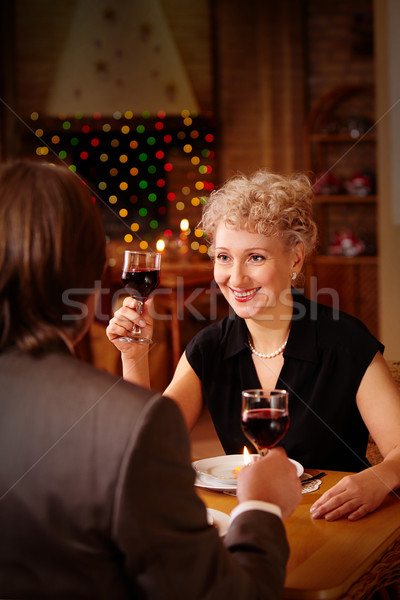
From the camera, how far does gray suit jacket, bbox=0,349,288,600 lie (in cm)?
77

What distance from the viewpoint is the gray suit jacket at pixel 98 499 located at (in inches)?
30.3

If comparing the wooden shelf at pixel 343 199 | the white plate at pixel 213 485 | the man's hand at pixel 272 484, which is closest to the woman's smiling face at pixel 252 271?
the white plate at pixel 213 485

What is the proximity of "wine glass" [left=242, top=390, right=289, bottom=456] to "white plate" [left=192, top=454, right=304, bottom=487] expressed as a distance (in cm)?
23

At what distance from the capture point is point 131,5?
7.36 m

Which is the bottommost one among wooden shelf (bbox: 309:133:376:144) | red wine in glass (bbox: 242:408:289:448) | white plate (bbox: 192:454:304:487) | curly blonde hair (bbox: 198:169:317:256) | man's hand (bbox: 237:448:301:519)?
white plate (bbox: 192:454:304:487)

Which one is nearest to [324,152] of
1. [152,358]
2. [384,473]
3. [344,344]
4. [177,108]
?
[177,108]

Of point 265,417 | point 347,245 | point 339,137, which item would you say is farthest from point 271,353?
point 339,137

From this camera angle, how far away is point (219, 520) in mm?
1226

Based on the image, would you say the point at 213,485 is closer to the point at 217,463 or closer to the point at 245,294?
the point at 217,463

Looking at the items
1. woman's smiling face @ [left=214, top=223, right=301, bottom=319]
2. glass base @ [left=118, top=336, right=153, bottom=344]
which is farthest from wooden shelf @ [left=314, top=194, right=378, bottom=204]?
glass base @ [left=118, top=336, right=153, bottom=344]

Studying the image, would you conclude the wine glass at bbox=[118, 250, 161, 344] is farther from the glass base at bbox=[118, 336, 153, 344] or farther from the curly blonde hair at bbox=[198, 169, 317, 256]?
the curly blonde hair at bbox=[198, 169, 317, 256]

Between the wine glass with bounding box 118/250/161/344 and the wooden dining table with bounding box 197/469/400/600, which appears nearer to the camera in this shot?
the wooden dining table with bounding box 197/469/400/600

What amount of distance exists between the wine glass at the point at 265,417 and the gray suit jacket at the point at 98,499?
1.25ft

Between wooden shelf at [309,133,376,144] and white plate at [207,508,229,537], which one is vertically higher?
wooden shelf at [309,133,376,144]
